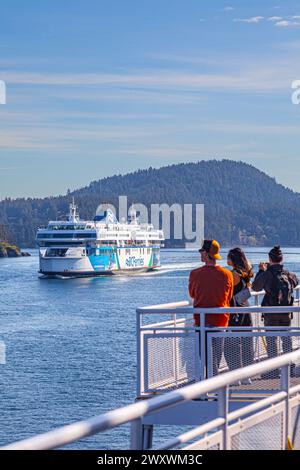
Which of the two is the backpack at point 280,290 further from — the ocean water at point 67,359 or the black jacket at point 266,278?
the ocean water at point 67,359

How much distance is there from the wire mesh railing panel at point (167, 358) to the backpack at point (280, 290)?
1.31 m

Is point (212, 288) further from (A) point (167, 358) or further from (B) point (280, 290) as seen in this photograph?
(B) point (280, 290)

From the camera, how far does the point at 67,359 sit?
40.3m

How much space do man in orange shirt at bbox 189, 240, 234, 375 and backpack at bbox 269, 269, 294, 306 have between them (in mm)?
1344

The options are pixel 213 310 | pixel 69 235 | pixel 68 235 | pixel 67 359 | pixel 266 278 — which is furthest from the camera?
pixel 69 235

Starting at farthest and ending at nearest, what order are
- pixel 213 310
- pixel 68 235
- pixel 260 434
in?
pixel 68 235 → pixel 213 310 → pixel 260 434

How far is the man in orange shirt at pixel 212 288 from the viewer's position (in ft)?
29.5

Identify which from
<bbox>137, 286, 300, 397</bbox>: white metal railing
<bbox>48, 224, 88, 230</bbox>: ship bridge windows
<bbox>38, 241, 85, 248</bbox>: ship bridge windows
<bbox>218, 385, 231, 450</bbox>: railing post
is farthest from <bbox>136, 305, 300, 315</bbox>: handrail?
<bbox>48, 224, 88, 230</bbox>: ship bridge windows

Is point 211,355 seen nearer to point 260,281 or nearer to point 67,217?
point 260,281

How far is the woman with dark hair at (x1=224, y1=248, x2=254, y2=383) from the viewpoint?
369 inches

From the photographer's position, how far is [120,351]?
41906 millimetres

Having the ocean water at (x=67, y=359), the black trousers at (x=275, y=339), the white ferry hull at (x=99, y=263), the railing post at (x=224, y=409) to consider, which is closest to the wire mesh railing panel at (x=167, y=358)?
the black trousers at (x=275, y=339)

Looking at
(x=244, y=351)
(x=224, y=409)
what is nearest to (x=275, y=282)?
(x=244, y=351)

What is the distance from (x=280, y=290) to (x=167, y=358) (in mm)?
1578
